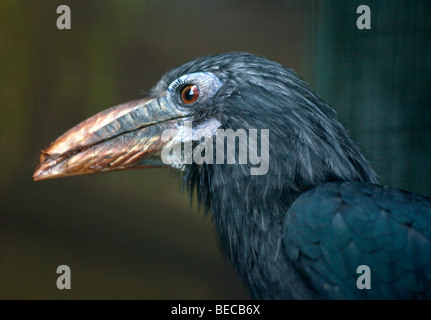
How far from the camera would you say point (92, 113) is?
5.93 meters

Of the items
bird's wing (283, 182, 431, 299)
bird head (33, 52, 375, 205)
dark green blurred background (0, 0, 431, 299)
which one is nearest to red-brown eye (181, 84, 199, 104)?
bird head (33, 52, 375, 205)

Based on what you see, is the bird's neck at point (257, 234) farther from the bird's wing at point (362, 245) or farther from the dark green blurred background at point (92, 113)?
the dark green blurred background at point (92, 113)

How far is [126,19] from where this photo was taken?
589 centimetres

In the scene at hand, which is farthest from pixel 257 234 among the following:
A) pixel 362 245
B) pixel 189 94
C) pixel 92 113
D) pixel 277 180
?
pixel 92 113

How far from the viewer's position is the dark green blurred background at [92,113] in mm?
5359

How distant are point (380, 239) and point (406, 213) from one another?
0.55 ft

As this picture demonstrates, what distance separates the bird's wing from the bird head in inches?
9.6

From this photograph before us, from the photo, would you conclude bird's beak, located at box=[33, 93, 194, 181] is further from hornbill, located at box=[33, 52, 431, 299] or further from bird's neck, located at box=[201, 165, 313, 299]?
bird's neck, located at box=[201, 165, 313, 299]

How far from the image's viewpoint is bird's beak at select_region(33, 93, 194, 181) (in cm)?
274

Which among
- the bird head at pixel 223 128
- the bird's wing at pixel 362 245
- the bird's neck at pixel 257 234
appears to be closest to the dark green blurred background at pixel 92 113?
the bird head at pixel 223 128

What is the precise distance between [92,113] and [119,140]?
10.9 ft

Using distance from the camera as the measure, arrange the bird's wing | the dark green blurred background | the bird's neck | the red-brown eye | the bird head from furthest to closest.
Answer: the dark green blurred background < the red-brown eye < the bird head < the bird's neck < the bird's wing

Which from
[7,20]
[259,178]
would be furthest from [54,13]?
[259,178]
